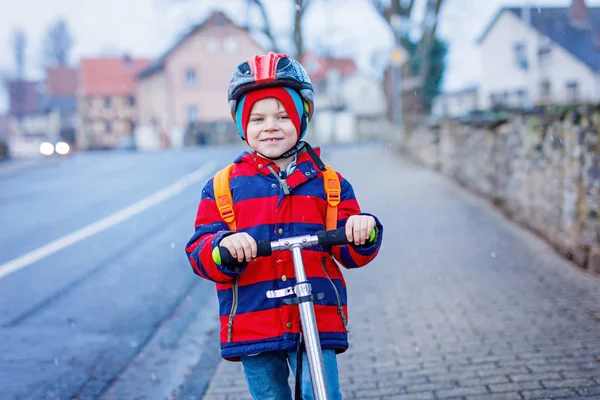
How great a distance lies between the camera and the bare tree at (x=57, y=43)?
72438mm

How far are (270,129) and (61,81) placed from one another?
83.3 meters

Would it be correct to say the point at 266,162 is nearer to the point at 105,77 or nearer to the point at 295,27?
the point at 295,27

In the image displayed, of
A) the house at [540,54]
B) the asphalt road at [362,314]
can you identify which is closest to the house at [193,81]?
the house at [540,54]

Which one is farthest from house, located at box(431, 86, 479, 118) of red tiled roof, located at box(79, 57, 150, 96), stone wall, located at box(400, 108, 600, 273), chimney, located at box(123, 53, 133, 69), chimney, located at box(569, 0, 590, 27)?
stone wall, located at box(400, 108, 600, 273)

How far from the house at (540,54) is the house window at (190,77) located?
2323 cm

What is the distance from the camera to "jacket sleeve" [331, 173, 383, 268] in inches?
94.0

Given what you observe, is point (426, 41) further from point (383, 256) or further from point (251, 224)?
point (251, 224)

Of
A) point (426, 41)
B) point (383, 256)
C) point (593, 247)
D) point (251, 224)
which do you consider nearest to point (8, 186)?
point (383, 256)

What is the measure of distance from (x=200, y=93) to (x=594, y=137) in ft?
169

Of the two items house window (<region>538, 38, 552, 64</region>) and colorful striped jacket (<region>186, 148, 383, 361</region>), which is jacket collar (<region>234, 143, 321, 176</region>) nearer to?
colorful striped jacket (<region>186, 148, 383, 361</region>)

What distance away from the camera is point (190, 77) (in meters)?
55.9

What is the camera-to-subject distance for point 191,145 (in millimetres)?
47656

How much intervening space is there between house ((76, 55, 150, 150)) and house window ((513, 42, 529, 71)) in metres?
38.3

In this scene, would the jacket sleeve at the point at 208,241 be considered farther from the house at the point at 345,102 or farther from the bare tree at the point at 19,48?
the bare tree at the point at 19,48
